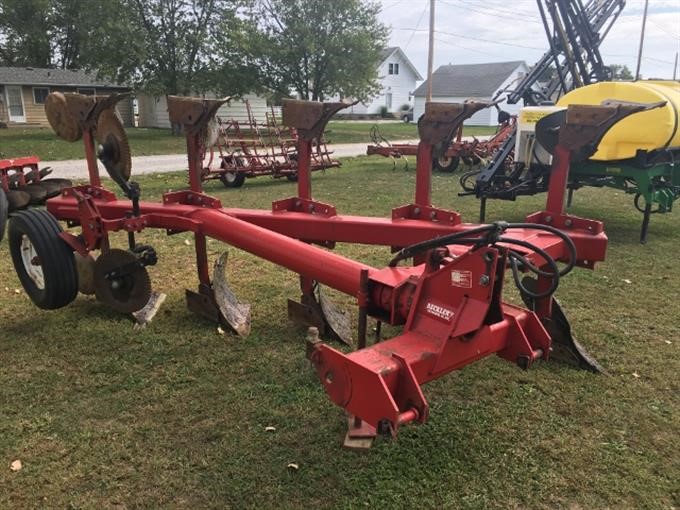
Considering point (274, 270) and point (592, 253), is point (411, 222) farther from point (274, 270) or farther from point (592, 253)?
point (274, 270)

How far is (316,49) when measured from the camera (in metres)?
27.1

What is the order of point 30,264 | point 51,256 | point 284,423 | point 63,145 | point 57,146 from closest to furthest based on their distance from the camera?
point 284,423 → point 51,256 → point 30,264 → point 57,146 → point 63,145

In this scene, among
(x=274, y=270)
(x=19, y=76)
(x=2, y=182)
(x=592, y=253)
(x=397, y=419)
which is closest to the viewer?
(x=397, y=419)

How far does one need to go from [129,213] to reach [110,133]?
61 centimetres

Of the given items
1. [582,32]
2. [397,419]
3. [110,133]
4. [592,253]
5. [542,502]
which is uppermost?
[582,32]

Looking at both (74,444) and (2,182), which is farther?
(2,182)

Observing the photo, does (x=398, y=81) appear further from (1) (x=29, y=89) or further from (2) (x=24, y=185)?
(2) (x=24, y=185)

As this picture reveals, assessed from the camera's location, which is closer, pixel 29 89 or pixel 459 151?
pixel 459 151

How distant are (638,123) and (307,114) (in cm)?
458

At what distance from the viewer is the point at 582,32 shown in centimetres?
1020

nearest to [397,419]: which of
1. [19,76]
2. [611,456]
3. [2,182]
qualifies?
[611,456]

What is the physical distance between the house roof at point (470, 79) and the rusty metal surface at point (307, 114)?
4748 cm

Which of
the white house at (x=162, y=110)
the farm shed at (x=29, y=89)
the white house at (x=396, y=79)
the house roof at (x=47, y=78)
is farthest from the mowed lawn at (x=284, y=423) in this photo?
the white house at (x=396, y=79)

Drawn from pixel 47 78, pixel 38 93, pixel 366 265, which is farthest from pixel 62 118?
pixel 47 78
